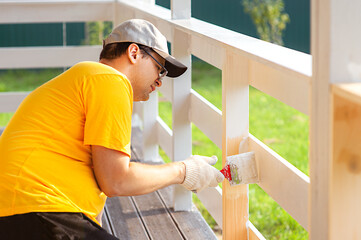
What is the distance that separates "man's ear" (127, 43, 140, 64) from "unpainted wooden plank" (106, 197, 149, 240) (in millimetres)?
1166

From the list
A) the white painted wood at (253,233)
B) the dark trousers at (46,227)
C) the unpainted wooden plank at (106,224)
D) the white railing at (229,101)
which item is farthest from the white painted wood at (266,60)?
the unpainted wooden plank at (106,224)

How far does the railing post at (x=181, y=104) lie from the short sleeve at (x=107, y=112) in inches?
48.4

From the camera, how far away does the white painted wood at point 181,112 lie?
9.78 feet

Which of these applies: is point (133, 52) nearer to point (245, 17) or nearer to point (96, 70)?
point (96, 70)

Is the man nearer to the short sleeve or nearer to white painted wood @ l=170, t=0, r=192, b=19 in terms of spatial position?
the short sleeve

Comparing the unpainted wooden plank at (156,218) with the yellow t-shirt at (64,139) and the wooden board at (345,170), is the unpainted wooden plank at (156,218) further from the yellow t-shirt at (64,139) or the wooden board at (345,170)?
the wooden board at (345,170)

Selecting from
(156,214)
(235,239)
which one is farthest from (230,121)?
(156,214)

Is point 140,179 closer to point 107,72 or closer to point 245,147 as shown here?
point 107,72

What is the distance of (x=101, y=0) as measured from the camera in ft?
17.3

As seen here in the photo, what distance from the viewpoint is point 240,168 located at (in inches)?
83.5

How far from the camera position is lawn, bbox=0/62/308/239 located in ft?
11.6

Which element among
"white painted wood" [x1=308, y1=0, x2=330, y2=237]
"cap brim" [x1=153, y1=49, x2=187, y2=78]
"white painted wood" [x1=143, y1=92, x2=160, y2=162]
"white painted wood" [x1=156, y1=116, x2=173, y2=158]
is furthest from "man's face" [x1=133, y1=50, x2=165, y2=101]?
"white painted wood" [x1=143, y1=92, x2=160, y2=162]

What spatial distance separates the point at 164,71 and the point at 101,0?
3425 millimetres

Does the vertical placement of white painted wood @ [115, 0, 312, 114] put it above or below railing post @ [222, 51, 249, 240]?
above
